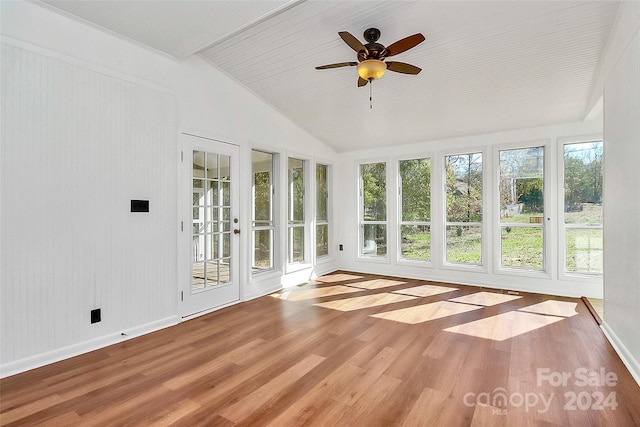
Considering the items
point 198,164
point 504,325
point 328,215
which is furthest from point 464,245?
point 198,164

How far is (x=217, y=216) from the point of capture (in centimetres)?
402

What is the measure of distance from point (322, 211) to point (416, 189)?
181cm

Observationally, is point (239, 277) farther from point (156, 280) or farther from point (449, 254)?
point (449, 254)

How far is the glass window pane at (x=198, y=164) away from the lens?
12.4 feet

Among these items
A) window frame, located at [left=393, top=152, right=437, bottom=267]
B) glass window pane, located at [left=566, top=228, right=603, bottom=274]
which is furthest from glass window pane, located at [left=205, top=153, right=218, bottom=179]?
glass window pane, located at [left=566, top=228, right=603, bottom=274]

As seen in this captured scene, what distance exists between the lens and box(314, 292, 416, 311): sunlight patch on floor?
4047 millimetres

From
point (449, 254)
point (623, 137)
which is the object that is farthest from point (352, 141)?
point (623, 137)

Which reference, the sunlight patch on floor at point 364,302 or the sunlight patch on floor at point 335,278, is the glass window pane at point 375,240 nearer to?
the sunlight patch on floor at point 335,278

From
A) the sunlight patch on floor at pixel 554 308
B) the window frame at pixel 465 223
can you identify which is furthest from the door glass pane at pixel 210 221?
the sunlight patch on floor at pixel 554 308

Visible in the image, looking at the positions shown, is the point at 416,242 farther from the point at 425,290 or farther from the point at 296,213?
the point at 296,213

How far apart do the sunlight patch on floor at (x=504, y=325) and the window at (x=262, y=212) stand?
110 inches

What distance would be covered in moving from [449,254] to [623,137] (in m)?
3.17

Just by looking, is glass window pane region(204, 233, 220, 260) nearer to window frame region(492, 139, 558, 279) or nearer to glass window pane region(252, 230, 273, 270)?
glass window pane region(252, 230, 273, 270)

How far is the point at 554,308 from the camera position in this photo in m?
3.91
